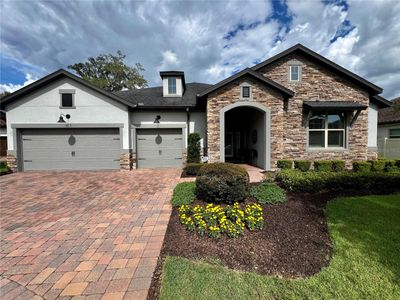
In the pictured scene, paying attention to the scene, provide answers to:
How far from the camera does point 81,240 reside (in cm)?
355

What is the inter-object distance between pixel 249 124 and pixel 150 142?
6.62 m

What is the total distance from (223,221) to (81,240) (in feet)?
9.03

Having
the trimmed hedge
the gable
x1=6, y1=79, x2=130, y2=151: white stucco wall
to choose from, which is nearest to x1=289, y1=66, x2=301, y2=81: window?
the gable

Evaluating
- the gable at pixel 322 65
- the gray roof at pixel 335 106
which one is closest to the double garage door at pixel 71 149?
the gable at pixel 322 65

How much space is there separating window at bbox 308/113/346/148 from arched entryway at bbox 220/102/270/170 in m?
2.83

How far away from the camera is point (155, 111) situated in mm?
11039

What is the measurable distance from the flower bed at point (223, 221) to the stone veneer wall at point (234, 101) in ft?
18.4

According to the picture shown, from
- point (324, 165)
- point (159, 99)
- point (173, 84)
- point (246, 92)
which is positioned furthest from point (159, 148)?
point (324, 165)

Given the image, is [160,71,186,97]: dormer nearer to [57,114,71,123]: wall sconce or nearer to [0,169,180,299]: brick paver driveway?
[57,114,71,123]: wall sconce

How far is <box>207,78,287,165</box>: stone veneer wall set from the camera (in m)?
9.45

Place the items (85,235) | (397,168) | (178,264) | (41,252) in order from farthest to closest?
(397,168), (85,235), (41,252), (178,264)

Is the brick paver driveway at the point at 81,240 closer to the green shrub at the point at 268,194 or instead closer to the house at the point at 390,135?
the green shrub at the point at 268,194

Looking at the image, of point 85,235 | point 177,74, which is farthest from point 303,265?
point 177,74

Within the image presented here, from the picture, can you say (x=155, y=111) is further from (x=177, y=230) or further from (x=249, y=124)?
(x=177, y=230)
